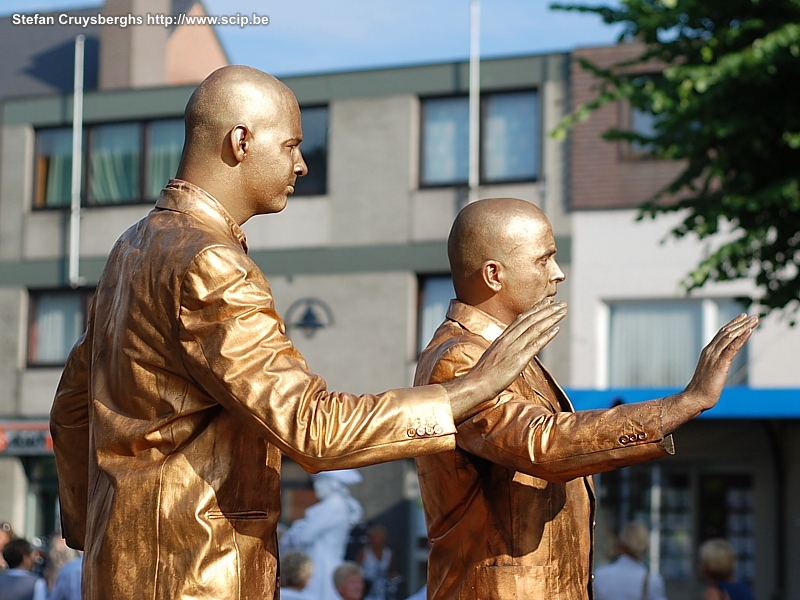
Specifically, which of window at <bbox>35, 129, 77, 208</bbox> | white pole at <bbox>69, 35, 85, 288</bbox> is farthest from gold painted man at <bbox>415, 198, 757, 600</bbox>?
window at <bbox>35, 129, 77, 208</bbox>

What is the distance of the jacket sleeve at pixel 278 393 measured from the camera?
8.16 feet

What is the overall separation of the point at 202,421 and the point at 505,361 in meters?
0.65

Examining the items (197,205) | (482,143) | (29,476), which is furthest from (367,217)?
(197,205)

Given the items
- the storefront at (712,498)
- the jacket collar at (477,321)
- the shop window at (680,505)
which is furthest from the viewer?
the shop window at (680,505)

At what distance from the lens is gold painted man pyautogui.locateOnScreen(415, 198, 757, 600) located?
303 cm

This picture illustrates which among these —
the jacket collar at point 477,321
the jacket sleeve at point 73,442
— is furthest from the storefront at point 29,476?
the jacket sleeve at point 73,442

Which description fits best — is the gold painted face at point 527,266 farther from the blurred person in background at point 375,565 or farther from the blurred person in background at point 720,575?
the blurred person in background at point 375,565

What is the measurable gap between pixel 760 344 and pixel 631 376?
77.8 inches

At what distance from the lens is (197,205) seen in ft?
9.22

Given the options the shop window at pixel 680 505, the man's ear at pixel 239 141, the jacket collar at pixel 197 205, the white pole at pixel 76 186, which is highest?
the white pole at pixel 76 186

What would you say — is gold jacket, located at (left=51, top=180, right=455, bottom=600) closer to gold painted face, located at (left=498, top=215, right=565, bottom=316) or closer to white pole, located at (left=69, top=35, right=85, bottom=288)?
gold painted face, located at (left=498, top=215, right=565, bottom=316)

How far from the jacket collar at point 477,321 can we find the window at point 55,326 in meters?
18.8

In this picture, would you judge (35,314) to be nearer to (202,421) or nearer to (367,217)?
(367,217)

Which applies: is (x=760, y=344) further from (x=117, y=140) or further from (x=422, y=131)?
(x=117, y=140)
